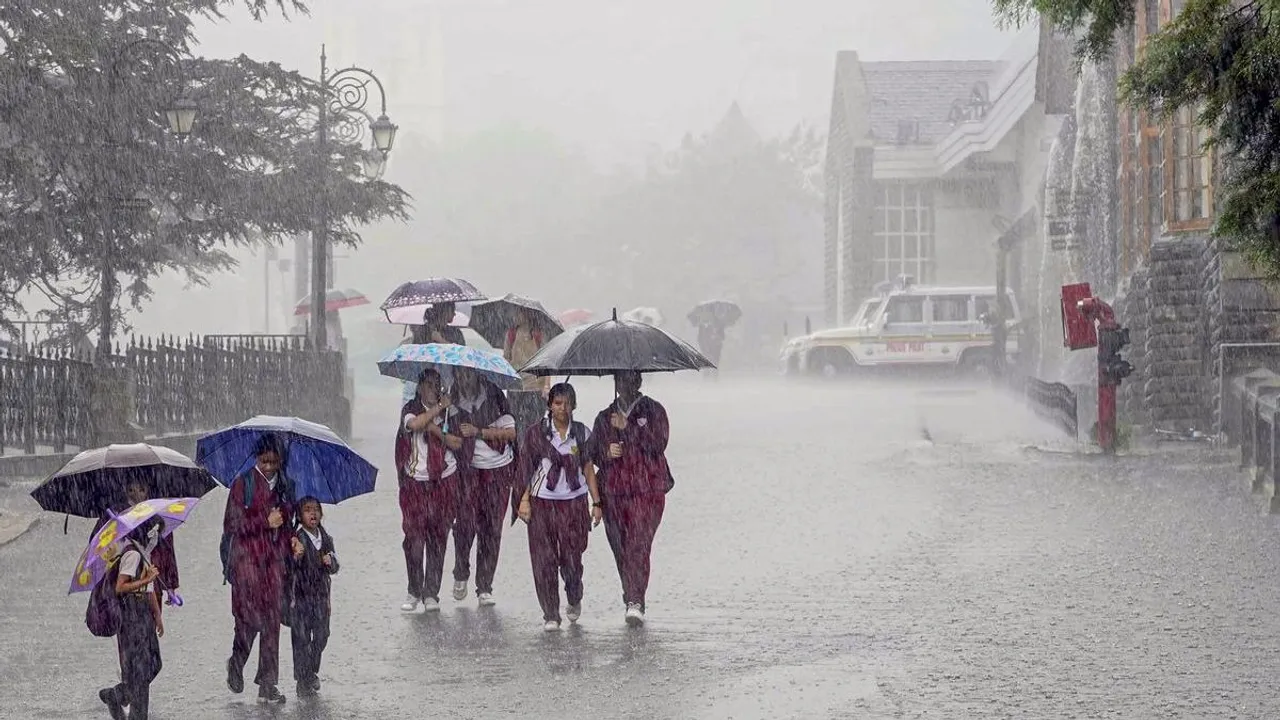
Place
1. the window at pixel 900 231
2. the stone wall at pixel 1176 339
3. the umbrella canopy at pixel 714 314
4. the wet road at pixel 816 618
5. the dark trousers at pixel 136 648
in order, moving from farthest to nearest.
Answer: the window at pixel 900 231
the umbrella canopy at pixel 714 314
the stone wall at pixel 1176 339
the wet road at pixel 816 618
the dark trousers at pixel 136 648

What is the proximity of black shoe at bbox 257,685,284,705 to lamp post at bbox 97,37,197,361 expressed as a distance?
12.6 m

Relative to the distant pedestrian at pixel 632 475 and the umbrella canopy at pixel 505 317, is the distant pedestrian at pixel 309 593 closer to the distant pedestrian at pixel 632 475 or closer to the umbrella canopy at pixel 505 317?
the distant pedestrian at pixel 632 475

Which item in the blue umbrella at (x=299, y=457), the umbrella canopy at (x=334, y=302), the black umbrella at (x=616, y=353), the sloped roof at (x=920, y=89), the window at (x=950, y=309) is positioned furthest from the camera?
the sloped roof at (x=920, y=89)

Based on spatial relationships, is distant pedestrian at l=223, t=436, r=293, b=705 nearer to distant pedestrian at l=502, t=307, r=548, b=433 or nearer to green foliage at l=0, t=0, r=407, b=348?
distant pedestrian at l=502, t=307, r=548, b=433

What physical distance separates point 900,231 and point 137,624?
43243mm

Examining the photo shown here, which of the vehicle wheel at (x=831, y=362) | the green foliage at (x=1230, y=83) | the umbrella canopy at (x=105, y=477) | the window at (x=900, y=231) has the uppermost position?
the window at (x=900, y=231)

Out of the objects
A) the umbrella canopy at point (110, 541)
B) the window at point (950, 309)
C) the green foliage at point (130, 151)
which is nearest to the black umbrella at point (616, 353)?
the umbrella canopy at point (110, 541)

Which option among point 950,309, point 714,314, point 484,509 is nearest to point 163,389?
point 484,509

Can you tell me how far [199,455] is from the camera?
727 centimetres

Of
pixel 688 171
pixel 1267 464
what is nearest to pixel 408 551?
pixel 1267 464

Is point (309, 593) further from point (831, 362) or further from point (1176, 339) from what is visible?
point (831, 362)

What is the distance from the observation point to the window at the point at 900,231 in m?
48.7

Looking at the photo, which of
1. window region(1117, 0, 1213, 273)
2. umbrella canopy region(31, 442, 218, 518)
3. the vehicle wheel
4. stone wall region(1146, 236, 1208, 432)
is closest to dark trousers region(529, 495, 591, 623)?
umbrella canopy region(31, 442, 218, 518)

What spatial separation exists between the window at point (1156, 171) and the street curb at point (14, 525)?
12.0m
